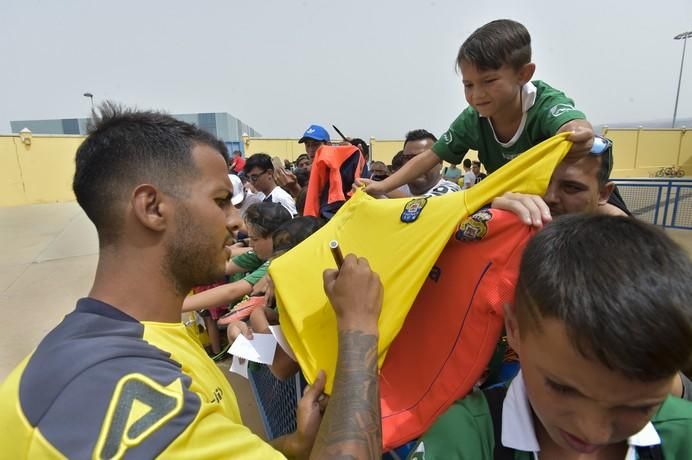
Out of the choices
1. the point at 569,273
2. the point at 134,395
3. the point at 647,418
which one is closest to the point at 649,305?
the point at 569,273

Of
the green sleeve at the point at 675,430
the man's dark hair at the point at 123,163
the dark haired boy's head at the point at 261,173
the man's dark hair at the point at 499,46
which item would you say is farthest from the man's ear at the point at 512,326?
the dark haired boy's head at the point at 261,173

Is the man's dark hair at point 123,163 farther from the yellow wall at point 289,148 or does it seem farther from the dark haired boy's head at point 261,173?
the yellow wall at point 289,148

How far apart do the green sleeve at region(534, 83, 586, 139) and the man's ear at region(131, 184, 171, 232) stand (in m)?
1.41

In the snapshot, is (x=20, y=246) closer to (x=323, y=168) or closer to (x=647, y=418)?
(x=323, y=168)

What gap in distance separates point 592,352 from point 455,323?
0.46 m

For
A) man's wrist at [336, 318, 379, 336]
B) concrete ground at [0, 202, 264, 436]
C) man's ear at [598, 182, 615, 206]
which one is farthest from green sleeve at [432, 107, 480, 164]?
concrete ground at [0, 202, 264, 436]

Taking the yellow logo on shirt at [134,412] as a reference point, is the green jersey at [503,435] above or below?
below

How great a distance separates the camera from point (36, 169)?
17828 mm

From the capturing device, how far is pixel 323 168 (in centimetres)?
335

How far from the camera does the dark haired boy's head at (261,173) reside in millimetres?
4879

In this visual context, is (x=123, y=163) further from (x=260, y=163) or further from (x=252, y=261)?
(x=260, y=163)

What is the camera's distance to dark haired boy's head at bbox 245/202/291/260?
299cm

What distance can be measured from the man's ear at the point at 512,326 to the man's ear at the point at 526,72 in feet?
4.03

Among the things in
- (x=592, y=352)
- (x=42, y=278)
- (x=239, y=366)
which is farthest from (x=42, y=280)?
(x=592, y=352)
